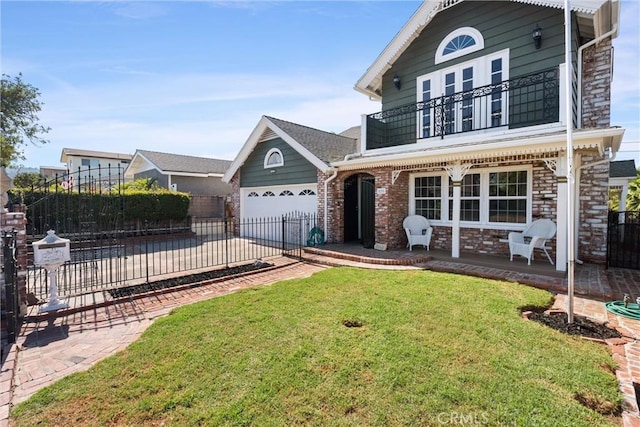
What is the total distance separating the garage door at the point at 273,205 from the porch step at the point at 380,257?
2.51m

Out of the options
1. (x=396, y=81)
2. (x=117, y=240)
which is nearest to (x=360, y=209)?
(x=396, y=81)

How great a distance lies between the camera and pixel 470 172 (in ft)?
31.7

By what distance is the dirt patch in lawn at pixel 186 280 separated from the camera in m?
6.34

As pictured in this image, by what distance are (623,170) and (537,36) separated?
9.07 meters

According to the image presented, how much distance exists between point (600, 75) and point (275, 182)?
1119 centimetres

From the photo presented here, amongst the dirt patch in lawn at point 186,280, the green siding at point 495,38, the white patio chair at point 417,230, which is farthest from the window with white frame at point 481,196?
the dirt patch in lawn at point 186,280

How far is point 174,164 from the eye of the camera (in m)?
23.8

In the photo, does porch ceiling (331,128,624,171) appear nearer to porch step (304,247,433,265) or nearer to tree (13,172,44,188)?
porch step (304,247,433,265)

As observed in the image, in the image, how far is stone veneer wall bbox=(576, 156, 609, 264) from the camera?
796cm

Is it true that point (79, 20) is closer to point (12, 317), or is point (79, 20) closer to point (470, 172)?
point (12, 317)

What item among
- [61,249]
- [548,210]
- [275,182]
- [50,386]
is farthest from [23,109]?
[548,210]

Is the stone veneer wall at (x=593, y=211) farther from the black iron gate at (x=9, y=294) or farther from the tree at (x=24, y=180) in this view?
the tree at (x=24, y=180)

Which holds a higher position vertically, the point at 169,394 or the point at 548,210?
the point at 548,210

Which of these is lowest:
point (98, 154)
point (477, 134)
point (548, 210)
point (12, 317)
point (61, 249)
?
point (12, 317)
